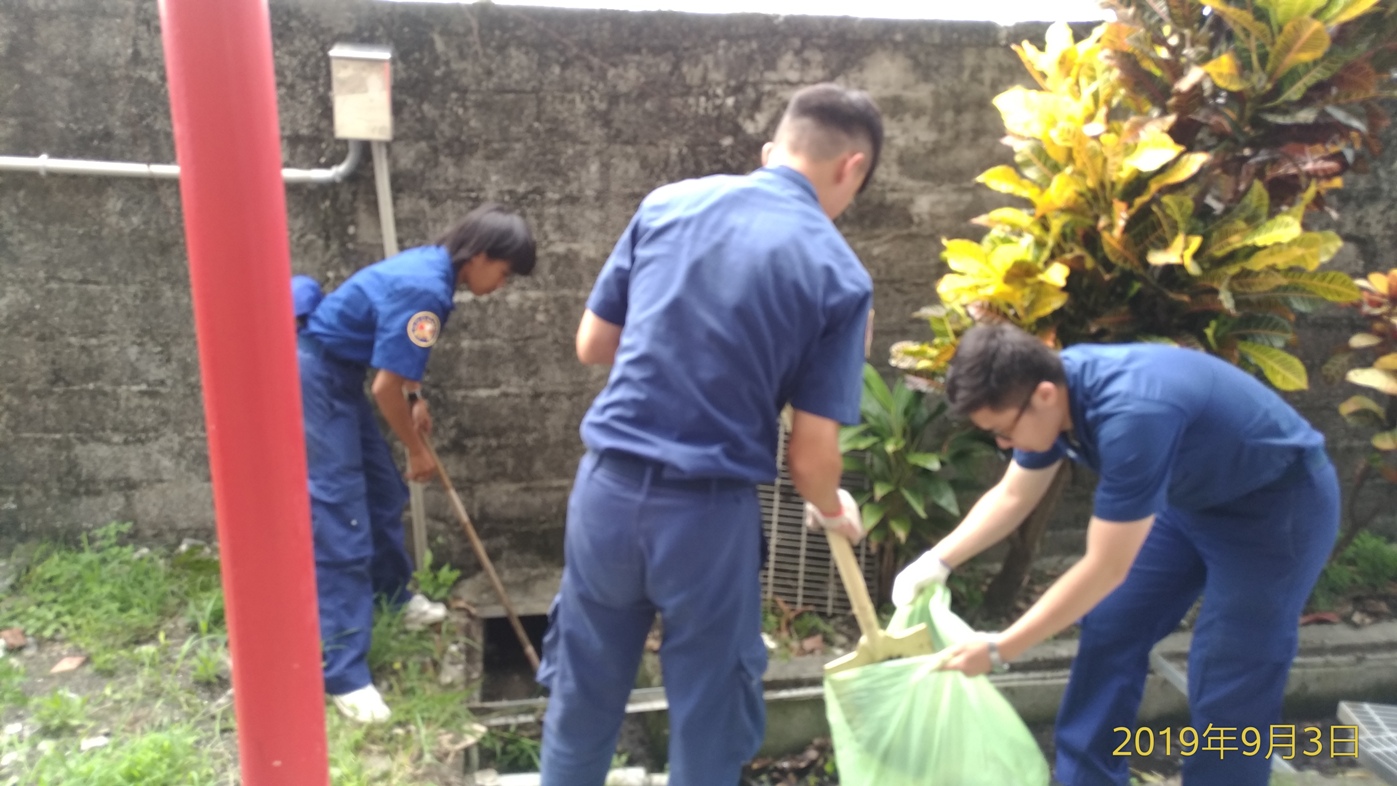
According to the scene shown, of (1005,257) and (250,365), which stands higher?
(250,365)

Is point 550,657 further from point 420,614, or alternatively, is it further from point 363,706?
point 420,614

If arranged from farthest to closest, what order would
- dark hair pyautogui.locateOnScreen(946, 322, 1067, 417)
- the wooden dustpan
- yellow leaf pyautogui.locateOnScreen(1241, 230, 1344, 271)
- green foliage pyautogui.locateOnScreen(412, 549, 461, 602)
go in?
green foliage pyautogui.locateOnScreen(412, 549, 461, 602)
yellow leaf pyautogui.locateOnScreen(1241, 230, 1344, 271)
the wooden dustpan
dark hair pyautogui.locateOnScreen(946, 322, 1067, 417)

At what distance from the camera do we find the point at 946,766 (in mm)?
2199

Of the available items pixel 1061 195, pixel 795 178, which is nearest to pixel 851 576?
pixel 795 178

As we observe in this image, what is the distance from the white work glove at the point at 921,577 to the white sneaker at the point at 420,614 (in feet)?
5.85

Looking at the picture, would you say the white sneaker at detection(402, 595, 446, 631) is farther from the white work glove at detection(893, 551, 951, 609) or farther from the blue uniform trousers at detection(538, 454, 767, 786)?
the white work glove at detection(893, 551, 951, 609)

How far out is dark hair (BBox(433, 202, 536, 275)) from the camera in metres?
2.80

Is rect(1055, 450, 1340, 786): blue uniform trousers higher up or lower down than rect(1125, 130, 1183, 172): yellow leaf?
lower down

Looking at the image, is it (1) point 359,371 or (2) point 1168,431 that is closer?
(2) point 1168,431

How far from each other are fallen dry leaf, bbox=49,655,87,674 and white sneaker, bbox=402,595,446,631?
1.01 m

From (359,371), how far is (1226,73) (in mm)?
2819

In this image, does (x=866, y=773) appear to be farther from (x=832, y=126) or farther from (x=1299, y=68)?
(x=1299, y=68)

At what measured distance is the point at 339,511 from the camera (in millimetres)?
2848

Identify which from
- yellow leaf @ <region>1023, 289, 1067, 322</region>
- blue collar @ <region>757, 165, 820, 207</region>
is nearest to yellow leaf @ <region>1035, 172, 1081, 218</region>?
yellow leaf @ <region>1023, 289, 1067, 322</region>
